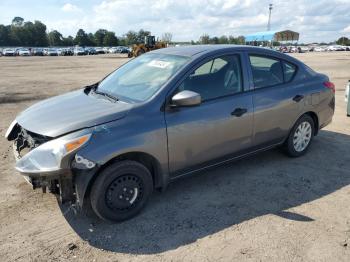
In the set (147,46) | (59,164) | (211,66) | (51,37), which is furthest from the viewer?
(51,37)

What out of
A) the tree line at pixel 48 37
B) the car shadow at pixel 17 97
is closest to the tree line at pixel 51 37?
the tree line at pixel 48 37

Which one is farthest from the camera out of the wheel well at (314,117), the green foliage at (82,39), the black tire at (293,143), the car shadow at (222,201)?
the green foliage at (82,39)

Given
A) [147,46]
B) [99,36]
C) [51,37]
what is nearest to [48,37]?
[51,37]

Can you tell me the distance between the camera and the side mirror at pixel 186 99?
3.68 meters

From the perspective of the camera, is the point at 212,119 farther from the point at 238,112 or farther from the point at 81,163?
the point at 81,163

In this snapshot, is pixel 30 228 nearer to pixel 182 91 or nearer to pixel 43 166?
pixel 43 166

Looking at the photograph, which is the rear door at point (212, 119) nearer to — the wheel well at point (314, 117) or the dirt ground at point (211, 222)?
the dirt ground at point (211, 222)

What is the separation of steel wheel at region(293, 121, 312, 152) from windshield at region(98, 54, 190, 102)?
2234mm

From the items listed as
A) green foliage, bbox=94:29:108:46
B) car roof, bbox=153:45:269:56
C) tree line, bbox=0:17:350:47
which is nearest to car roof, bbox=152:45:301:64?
car roof, bbox=153:45:269:56

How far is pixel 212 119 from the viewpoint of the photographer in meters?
4.12

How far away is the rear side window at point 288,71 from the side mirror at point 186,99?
1930 mm

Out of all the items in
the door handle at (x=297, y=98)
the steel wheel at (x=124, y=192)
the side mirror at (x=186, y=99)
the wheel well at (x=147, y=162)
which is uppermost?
the side mirror at (x=186, y=99)

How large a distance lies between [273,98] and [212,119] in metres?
1.14

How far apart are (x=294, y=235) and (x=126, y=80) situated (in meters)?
2.66
